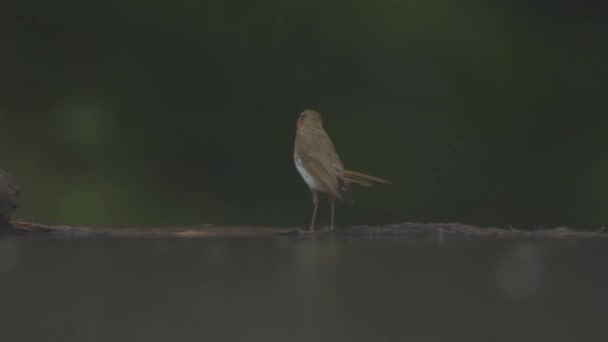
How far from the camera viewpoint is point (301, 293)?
1.17 m

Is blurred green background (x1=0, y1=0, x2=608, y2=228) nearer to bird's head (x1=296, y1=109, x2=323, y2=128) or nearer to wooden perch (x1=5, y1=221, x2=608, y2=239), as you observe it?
bird's head (x1=296, y1=109, x2=323, y2=128)

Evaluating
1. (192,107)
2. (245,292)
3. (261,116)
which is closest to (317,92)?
(261,116)

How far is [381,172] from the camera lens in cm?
281

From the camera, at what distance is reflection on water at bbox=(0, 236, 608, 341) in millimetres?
949

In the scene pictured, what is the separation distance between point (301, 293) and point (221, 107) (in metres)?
1.70

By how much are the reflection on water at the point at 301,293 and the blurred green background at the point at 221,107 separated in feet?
3.31

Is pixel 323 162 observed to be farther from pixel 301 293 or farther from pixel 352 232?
pixel 301 293

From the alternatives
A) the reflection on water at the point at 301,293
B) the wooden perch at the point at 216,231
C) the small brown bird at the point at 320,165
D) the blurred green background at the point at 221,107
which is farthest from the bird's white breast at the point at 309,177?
the reflection on water at the point at 301,293

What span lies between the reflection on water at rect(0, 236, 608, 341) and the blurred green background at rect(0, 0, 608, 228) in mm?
1010

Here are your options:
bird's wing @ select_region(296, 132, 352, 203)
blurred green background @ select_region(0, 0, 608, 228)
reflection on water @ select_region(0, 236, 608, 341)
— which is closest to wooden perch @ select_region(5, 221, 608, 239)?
bird's wing @ select_region(296, 132, 352, 203)

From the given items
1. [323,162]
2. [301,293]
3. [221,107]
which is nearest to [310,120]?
[323,162]

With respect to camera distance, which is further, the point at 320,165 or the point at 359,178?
the point at 359,178

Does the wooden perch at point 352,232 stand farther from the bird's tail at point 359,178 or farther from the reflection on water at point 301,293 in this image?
the reflection on water at point 301,293

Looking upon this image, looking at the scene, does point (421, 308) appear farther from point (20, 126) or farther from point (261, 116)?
point (20, 126)
